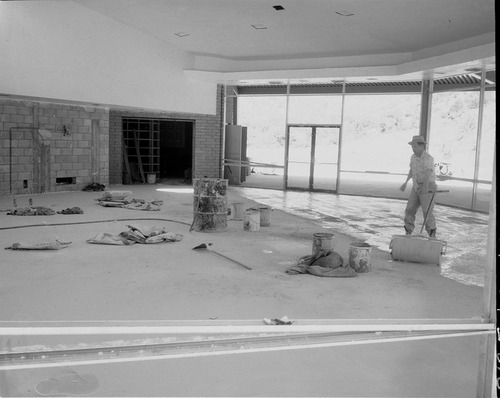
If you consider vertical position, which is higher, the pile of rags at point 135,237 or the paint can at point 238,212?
the paint can at point 238,212

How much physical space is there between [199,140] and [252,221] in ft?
32.7

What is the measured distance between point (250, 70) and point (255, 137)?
→ 1254 centimetres

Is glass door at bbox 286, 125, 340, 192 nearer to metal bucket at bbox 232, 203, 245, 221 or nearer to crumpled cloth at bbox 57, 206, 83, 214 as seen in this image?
metal bucket at bbox 232, 203, 245, 221

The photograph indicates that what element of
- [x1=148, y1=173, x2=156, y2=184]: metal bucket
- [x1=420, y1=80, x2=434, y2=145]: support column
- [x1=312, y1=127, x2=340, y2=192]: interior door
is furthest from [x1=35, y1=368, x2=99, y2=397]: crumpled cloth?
[x1=312, y1=127, x2=340, y2=192]: interior door

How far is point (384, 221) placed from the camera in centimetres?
1191

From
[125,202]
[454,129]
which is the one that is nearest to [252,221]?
[125,202]

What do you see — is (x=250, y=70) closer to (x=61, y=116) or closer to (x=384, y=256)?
(x=61, y=116)

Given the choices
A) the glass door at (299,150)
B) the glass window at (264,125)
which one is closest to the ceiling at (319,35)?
the glass window at (264,125)

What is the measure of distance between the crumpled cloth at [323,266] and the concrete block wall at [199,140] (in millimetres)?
12409

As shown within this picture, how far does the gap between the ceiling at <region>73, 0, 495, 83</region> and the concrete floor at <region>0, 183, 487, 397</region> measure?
4.39 meters

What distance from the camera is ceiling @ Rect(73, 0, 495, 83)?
10.9 metres

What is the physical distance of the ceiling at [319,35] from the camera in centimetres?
1094

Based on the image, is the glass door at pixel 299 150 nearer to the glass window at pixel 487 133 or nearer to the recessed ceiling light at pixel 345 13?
the glass window at pixel 487 133

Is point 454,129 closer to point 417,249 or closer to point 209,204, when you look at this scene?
point 209,204
